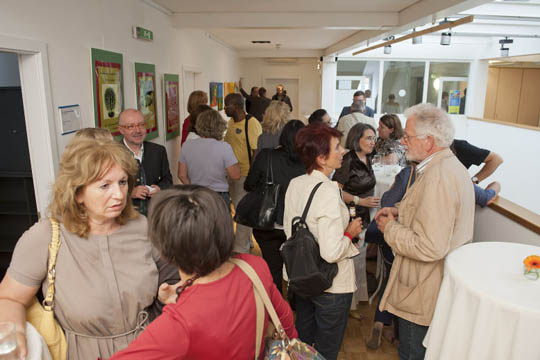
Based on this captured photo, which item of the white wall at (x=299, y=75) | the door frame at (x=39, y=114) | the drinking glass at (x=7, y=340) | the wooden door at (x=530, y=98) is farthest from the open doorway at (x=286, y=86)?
the drinking glass at (x=7, y=340)

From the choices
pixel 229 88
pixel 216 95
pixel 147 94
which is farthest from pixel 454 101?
pixel 147 94

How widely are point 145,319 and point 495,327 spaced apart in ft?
4.61

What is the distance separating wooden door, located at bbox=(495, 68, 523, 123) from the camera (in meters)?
12.0

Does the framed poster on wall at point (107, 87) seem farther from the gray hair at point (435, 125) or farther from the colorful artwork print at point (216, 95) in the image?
the colorful artwork print at point (216, 95)

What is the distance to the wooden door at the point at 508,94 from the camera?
1196 centimetres

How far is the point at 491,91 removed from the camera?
12.3m

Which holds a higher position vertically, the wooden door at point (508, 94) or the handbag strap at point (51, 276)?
the wooden door at point (508, 94)

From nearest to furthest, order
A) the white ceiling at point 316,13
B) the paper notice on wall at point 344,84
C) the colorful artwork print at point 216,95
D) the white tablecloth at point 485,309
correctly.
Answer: the white tablecloth at point 485,309, the white ceiling at point 316,13, the colorful artwork print at point 216,95, the paper notice on wall at point 344,84

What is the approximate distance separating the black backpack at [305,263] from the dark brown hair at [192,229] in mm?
896

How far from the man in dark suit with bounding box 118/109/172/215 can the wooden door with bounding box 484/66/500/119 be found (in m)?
12.6

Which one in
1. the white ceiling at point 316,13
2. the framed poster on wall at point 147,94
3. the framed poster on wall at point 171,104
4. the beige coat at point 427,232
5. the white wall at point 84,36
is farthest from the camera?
the framed poster on wall at point 171,104

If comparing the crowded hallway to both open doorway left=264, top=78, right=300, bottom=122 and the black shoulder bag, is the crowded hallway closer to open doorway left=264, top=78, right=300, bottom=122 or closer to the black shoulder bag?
the black shoulder bag

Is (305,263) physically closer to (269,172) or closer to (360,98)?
(269,172)

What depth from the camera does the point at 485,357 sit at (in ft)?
5.25
